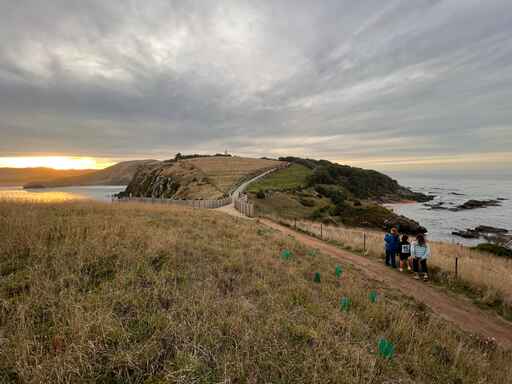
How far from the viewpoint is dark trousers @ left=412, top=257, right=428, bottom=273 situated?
408 inches

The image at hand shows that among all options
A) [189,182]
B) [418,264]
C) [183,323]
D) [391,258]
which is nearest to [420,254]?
[418,264]

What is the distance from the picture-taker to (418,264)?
34.9 ft

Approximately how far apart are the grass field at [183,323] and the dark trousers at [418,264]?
15.1 ft

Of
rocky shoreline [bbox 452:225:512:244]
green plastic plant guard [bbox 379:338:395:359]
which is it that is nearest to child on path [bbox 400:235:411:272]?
green plastic plant guard [bbox 379:338:395:359]

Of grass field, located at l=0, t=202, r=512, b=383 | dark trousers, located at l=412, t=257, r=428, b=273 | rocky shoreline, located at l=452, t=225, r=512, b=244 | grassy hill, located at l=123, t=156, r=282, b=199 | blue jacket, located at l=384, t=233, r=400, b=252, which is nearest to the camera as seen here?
grass field, located at l=0, t=202, r=512, b=383

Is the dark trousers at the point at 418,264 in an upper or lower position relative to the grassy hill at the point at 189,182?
lower

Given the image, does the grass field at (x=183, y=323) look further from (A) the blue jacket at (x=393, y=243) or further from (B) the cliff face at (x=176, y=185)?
(B) the cliff face at (x=176, y=185)

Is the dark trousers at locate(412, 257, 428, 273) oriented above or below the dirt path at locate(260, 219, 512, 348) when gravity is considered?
above

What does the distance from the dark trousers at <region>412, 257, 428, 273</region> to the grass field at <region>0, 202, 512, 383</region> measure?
4597 millimetres

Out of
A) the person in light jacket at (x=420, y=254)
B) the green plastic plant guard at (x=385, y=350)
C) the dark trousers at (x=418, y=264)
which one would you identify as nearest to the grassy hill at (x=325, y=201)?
the dark trousers at (x=418, y=264)

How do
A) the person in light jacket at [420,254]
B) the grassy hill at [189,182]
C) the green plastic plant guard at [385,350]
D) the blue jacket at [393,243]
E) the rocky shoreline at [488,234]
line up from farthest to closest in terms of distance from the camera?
the grassy hill at [189,182] < the rocky shoreline at [488,234] < the blue jacket at [393,243] < the person in light jacket at [420,254] < the green plastic plant guard at [385,350]

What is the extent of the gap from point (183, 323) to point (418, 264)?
36.1 feet

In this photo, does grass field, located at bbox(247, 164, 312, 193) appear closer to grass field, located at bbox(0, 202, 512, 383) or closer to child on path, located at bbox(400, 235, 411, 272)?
child on path, located at bbox(400, 235, 411, 272)

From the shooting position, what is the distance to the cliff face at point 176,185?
4195cm
